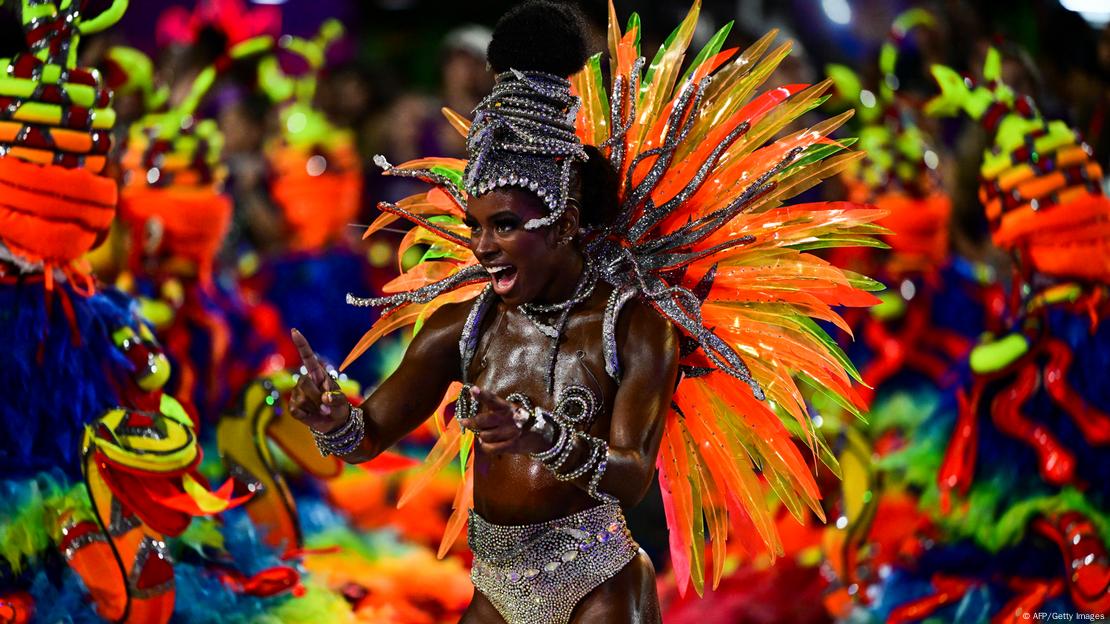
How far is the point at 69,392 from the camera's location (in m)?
3.45

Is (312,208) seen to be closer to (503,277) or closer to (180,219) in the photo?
(180,219)


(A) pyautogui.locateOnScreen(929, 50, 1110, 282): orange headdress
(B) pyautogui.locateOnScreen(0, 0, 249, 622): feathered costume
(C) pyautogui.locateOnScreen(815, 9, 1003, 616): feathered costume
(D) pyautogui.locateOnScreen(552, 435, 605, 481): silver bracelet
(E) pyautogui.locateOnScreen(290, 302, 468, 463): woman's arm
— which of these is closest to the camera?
(D) pyautogui.locateOnScreen(552, 435, 605, 481): silver bracelet

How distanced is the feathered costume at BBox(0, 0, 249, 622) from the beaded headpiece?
4.10 ft

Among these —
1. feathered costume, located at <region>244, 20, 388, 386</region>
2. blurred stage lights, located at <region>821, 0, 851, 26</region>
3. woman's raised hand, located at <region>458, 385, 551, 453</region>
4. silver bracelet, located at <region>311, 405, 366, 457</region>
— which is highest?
blurred stage lights, located at <region>821, 0, 851, 26</region>

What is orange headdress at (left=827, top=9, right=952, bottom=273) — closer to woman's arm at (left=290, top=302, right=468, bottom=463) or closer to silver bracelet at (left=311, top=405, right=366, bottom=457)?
woman's arm at (left=290, top=302, right=468, bottom=463)

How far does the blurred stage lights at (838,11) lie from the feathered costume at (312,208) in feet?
11.0

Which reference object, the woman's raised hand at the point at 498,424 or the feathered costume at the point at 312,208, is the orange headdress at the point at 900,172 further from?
the woman's raised hand at the point at 498,424

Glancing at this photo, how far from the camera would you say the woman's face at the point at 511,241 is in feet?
8.86

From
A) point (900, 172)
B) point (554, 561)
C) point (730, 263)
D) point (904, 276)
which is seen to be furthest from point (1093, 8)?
point (554, 561)

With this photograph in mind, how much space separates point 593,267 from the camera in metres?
2.88

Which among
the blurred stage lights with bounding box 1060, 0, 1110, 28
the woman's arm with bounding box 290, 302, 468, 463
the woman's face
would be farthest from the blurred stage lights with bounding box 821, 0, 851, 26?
the woman's face

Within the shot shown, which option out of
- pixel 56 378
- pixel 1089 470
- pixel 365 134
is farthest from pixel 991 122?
pixel 365 134

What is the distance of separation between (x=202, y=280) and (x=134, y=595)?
2.51 meters

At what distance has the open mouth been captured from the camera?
2.71 metres
